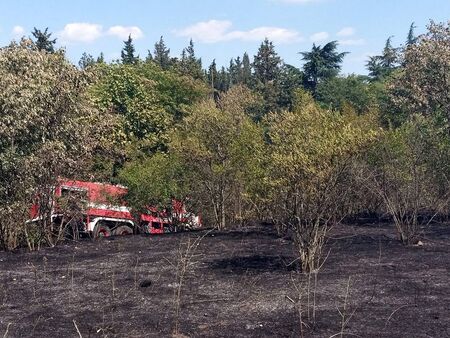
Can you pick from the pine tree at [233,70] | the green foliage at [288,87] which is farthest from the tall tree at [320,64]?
the pine tree at [233,70]

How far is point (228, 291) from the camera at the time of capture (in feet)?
27.9

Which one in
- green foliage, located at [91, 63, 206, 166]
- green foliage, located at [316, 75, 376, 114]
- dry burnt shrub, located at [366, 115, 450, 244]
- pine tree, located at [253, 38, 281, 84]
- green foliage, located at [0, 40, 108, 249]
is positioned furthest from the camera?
pine tree, located at [253, 38, 281, 84]

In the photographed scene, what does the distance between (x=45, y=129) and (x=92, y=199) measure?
4.86m

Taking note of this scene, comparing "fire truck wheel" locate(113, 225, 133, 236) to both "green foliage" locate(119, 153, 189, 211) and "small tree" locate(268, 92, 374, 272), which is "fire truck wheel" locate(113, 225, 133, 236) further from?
"small tree" locate(268, 92, 374, 272)

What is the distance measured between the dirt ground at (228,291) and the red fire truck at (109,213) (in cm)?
214

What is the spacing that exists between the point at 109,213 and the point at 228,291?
12.0 meters

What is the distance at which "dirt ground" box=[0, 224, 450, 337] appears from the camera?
6.86m

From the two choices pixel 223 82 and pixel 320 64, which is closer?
pixel 320 64

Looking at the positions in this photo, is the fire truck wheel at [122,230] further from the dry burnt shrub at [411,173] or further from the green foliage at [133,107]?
the dry burnt shrub at [411,173]

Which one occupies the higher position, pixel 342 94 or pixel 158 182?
pixel 342 94

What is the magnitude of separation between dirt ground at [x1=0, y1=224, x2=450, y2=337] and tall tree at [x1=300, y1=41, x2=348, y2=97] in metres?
36.9

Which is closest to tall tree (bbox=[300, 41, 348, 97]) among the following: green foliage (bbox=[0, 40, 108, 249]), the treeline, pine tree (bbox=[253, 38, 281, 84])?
pine tree (bbox=[253, 38, 281, 84])

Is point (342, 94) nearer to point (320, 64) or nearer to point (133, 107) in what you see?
point (320, 64)

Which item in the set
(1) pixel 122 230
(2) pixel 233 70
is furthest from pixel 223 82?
(1) pixel 122 230
